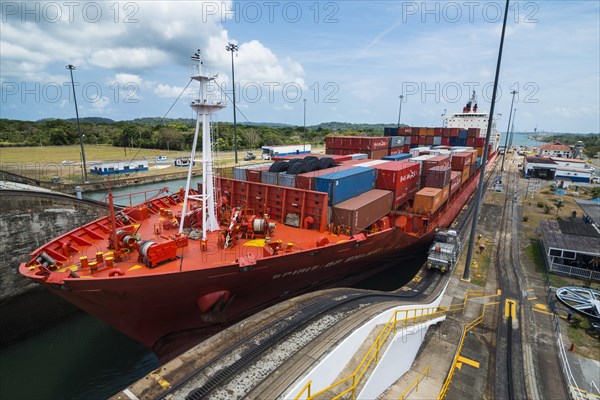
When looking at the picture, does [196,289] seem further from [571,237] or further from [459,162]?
[459,162]

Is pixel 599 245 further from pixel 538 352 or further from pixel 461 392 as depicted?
pixel 461 392

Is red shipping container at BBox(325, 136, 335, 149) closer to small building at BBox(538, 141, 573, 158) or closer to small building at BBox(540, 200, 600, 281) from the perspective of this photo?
small building at BBox(540, 200, 600, 281)

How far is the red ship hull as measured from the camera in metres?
10.3

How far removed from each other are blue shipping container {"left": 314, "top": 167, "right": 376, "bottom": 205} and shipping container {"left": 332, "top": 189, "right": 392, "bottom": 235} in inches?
14.8

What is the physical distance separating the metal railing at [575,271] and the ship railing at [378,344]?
8625 mm

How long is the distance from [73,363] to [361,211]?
53.2ft

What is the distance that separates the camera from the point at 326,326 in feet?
34.6

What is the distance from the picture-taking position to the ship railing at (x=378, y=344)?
796 cm

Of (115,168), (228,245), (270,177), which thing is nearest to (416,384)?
(228,245)

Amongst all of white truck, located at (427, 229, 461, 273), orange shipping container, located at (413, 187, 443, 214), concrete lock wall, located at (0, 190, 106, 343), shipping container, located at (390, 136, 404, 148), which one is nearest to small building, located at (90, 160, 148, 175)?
concrete lock wall, located at (0, 190, 106, 343)

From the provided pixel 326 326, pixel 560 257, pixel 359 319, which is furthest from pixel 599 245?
pixel 326 326

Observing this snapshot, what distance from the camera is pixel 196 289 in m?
11.4

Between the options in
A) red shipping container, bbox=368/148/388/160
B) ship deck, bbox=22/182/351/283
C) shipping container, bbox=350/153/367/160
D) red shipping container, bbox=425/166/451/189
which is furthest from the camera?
red shipping container, bbox=368/148/388/160

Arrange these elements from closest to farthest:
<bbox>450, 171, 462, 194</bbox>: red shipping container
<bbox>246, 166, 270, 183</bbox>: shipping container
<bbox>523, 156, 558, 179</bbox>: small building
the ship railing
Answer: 1. the ship railing
2. <bbox>246, 166, 270, 183</bbox>: shipping container
3. <bbox>450, 171, 462, 194</bbox>: red shipping container
4. <bbox>523, 156, 558, 179</bbox>: small building
